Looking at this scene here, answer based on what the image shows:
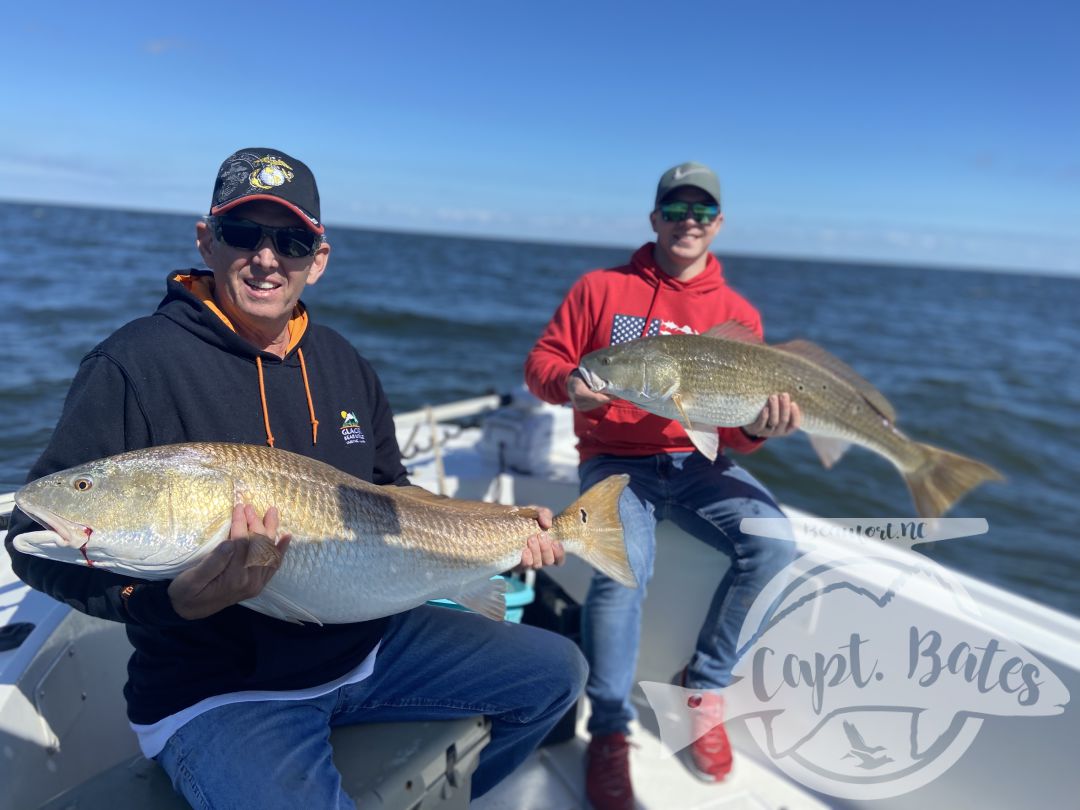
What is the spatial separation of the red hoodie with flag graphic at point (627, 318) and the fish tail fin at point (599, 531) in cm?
99

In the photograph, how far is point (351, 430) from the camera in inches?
102

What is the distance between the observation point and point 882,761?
3094 mm

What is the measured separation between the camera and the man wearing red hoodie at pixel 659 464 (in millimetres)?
3225

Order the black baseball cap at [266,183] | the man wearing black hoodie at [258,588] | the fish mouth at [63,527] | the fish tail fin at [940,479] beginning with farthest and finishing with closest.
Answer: the fish tail fin at [940,479], the black baseball cap at [266,183], the man wearing black hoodie at [258,588], the fish mouth at [63,527]

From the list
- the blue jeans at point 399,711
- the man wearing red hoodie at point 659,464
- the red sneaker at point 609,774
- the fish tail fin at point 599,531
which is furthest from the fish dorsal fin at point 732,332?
the red sneaker at point 609,774

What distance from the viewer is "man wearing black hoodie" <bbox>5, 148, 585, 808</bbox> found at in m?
1.94

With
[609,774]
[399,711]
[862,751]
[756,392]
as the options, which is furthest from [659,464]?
[399,711]

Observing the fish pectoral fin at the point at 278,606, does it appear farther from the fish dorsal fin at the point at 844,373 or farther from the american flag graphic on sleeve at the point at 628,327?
the fish dorsal fin at the point at 844,373

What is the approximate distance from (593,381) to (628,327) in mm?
712

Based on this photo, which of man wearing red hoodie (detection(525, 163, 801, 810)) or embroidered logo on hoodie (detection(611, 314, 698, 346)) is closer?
man wearing red hoodie (detection(525, 163, 801, 810))

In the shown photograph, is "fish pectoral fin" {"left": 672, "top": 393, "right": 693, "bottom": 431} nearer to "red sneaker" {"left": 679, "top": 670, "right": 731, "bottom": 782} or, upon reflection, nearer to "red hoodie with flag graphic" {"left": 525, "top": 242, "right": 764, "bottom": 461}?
"red hoodie with flag graphic" {"left": 525, "top": 242, "right": 764, "bottom": 461}

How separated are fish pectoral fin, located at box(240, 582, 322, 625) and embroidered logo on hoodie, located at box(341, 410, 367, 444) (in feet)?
2.15

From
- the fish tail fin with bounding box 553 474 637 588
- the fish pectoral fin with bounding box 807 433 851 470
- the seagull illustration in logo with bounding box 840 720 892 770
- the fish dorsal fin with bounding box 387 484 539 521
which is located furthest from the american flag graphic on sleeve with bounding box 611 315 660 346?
the seagull illustration in logo with bounding box 840 720 892 770

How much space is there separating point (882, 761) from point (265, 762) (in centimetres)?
271
